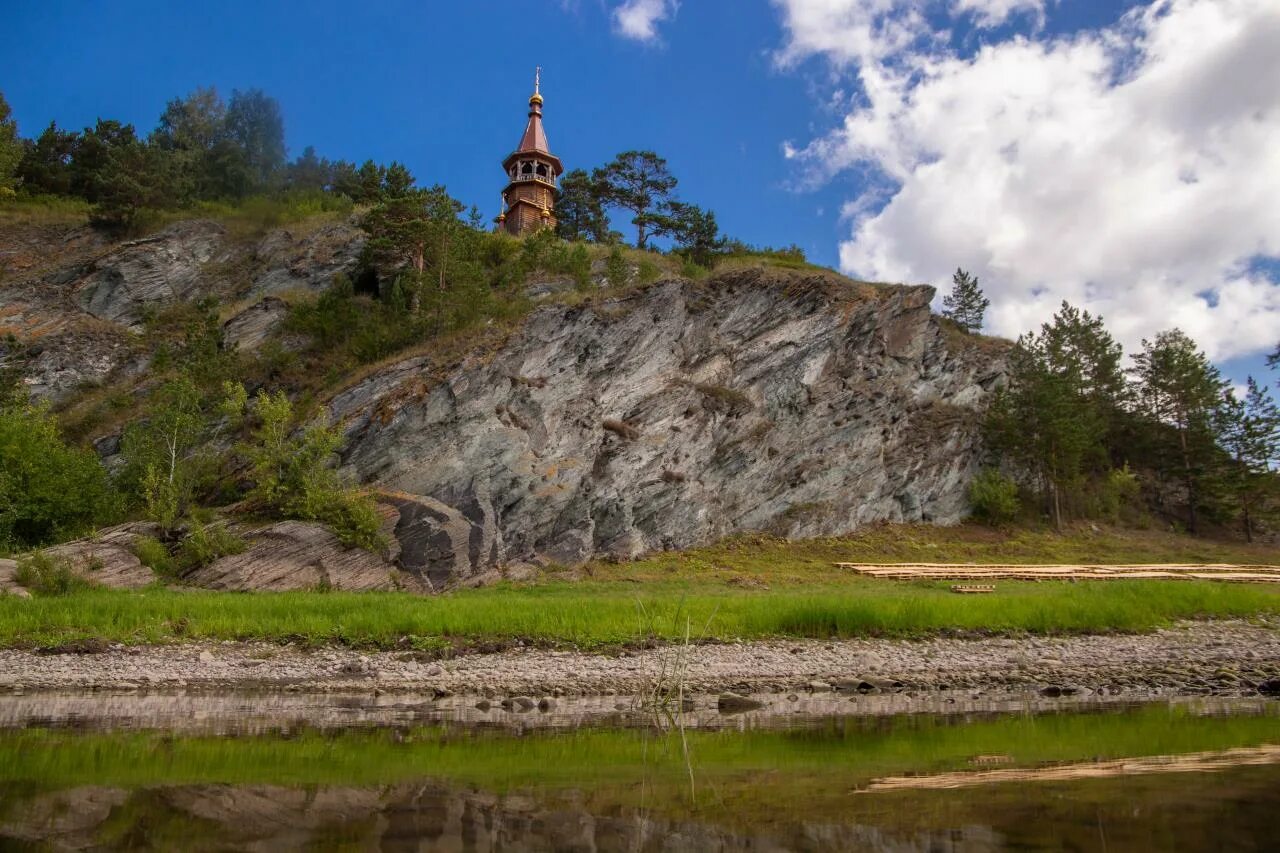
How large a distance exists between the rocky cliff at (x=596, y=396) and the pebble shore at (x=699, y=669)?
10.7 m

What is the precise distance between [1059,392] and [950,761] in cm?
4772

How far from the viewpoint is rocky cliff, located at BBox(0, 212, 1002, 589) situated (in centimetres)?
3694

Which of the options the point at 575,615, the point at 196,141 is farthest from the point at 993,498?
the point at 196,141

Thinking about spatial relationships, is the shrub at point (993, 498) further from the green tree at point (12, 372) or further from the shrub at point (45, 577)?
the green tree at point (12, 372)

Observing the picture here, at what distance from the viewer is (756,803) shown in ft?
24.5

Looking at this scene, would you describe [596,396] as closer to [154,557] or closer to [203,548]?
[203,548]

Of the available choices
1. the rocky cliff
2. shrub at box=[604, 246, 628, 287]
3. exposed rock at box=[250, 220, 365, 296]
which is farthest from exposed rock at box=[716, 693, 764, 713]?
exposed rock at box=[250, 220, 365, 296]

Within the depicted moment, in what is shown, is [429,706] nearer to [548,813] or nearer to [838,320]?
[548,813]

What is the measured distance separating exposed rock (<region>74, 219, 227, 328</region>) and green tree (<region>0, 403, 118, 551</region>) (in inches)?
859

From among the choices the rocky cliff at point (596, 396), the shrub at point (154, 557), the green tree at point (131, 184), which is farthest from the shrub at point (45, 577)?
the green tree at point (131, 184)

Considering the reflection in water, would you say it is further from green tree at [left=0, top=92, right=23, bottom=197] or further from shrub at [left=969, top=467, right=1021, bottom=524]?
green tree at [left=0, top=92, right=23, bottom=197]

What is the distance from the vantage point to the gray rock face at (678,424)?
3694cm

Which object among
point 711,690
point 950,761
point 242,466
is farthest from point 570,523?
point 950,761

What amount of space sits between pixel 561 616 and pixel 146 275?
166 feet
